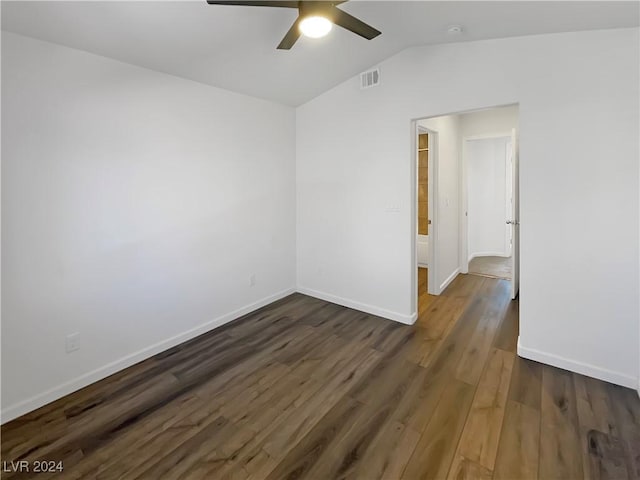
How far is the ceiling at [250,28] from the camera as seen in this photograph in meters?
1.98

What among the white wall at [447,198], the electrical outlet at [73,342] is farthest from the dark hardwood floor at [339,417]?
the white wall at [447,198]

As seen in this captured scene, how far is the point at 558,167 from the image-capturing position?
8.13ft

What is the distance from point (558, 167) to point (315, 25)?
210 cm

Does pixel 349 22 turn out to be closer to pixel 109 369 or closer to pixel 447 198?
pixel 109 369

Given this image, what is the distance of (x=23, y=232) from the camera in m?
2.11

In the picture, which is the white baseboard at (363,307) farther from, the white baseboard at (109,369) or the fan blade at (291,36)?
the fan blade at (291,36)

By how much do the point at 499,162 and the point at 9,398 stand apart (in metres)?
7.72

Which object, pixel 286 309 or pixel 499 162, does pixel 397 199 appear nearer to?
pixel 286 309

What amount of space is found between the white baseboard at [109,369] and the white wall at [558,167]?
1.95 meters

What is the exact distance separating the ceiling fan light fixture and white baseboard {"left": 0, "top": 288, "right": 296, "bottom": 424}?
2.80m

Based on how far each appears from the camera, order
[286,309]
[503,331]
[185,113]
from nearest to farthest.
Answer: [185,113] → [503,331] → [286,309]

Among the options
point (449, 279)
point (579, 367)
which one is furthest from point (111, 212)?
point (449, 279)

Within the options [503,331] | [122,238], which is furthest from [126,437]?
[503,331]

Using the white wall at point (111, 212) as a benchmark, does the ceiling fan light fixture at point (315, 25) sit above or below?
above
